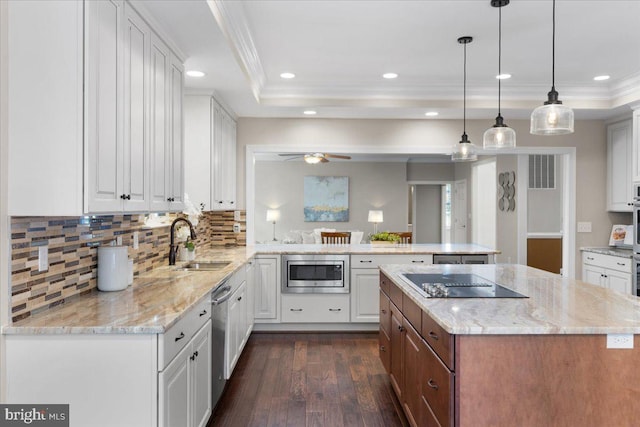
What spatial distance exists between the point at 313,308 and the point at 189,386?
8.90ft

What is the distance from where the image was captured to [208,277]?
116 inches

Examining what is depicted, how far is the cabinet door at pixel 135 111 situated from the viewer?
7.05 feet

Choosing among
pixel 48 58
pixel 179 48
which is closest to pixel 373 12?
pixel 179 48

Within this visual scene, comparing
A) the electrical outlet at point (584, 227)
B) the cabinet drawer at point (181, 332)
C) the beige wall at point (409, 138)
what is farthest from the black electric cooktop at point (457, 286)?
the electrical outlet at point (584, 227)

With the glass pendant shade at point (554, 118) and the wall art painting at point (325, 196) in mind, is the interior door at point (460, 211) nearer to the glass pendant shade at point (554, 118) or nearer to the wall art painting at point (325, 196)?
the wall art painting at point (325, 196)

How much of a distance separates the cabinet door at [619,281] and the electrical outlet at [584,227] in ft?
1.92

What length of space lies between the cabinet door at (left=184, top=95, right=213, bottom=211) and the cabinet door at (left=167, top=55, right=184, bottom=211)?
95 centimetres

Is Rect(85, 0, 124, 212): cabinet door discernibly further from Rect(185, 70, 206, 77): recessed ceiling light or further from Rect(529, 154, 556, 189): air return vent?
Rect(529, 154, 556, 189): air return vent

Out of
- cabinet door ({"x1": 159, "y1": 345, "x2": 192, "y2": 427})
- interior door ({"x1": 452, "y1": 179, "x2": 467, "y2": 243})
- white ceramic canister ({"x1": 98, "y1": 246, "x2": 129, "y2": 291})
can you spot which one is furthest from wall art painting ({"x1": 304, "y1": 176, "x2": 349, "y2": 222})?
cabinet door ({"x1": 159, "y1": 345, "x2": 192, "y2": 427})

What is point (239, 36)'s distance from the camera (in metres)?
3.17

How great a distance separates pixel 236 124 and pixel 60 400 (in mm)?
3905

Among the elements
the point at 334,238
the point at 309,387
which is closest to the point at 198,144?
the point at 309,387

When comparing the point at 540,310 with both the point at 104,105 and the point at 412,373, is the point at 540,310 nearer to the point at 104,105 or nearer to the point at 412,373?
the point at 412,373

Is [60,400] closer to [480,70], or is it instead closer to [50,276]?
[50,276]
